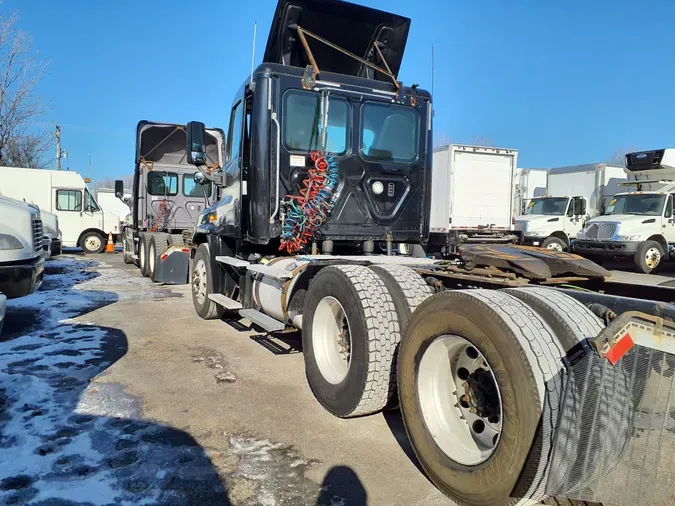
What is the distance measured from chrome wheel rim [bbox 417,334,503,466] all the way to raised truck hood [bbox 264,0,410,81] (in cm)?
439

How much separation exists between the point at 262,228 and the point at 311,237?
1.75ft

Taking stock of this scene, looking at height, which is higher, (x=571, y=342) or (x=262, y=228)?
(x=262, y=228)

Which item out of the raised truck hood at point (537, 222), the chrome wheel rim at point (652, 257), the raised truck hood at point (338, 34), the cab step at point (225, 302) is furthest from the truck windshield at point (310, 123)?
the raised truck hood at point (537, 222)

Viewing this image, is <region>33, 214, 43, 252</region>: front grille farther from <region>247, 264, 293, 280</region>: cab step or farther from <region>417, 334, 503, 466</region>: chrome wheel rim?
<region>417, 334, 503, 466</region>: chrome wheel rim

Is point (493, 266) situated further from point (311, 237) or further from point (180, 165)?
point (180, 165)

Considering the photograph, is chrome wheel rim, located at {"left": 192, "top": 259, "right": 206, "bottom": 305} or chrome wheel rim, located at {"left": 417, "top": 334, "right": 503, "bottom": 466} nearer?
chrome wheel rim, located at {"left": 417, "top": 334, "right": 503, "bottom": 466}

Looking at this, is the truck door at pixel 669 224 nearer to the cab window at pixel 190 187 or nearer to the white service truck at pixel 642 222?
the white service truck at pixel 642 222

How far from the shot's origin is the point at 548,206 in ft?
66.4

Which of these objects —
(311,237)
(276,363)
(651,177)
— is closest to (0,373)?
(276,363)

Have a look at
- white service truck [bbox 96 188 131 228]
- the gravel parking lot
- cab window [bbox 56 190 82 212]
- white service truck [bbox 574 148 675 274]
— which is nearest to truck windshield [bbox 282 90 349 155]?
Result: the gravel parking lot

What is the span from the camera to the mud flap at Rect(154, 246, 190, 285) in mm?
10797

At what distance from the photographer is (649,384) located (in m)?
2.19

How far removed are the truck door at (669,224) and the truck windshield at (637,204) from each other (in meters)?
0.19

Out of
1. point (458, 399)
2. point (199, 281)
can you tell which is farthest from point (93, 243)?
point (458, 399)
